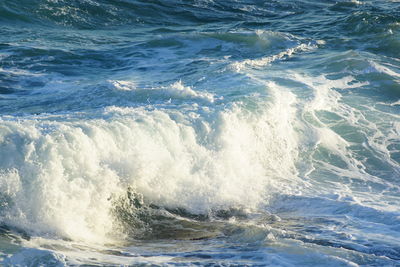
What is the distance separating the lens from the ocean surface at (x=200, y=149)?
19.2 feet

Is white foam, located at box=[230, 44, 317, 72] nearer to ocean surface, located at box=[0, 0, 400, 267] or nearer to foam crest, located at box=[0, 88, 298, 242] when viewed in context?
ocean surface, located at box=[0, 0, 400, 267]

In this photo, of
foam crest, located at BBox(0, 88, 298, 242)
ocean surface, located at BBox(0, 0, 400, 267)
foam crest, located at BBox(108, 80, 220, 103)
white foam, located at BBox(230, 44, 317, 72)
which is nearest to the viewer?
ocean surface, located at BBox(0, 0, 400, 267)

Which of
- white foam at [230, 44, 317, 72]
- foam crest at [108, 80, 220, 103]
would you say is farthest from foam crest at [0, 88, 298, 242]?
white foam at [230, 44, 317, 72]

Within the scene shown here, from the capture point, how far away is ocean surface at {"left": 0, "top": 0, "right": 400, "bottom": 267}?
5.86 meters

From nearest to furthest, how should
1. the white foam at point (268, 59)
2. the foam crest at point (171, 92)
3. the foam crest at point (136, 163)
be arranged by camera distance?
the foam crest at point (136, 163), the foam crest at point (171, 92), the white foam at point (268, 59)

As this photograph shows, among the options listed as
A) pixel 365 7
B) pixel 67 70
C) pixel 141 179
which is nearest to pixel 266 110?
pixel 141 179

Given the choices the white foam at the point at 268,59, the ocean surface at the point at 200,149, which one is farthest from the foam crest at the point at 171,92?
the white foam at the point at 268,59

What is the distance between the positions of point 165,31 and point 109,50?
3020 mm

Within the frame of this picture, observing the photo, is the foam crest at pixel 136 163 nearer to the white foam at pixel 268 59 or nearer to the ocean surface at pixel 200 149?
the ocean surface at pixel 200 149

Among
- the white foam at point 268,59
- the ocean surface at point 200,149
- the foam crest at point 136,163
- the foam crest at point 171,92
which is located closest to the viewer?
the ocean surface at point 200,149

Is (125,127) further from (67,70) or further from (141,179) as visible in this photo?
(67,70)

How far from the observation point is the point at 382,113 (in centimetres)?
1036

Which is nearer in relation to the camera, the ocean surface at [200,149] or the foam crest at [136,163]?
the ocean surface at [200,149]

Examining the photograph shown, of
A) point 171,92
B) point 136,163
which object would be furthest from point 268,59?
point 136,163
